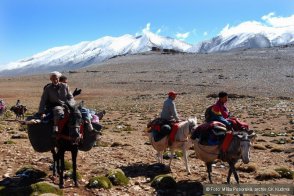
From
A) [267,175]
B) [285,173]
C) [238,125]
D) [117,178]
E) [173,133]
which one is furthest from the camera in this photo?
[173,133]

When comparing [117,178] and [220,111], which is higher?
[220,111]

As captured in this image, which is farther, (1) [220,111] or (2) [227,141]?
(1) [220,111]

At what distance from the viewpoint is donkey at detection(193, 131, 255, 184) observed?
11.9 m

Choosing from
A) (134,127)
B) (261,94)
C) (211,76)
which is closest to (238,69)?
(211,76)

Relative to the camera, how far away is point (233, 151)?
12.2 m

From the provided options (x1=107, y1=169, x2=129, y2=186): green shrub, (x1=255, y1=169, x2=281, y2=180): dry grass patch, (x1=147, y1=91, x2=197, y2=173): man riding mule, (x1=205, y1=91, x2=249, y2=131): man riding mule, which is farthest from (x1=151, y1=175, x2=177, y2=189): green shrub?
(x1=255, y1=169, x2=281, y2=180): dry grass patch

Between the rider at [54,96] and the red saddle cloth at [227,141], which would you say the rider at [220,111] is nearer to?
the red saddle cloth at [227,141]

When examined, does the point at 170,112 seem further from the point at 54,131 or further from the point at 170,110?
the point at 54,131

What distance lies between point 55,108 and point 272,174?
7227 mm

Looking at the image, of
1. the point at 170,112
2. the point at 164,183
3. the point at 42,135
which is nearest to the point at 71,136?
the point at 42,135

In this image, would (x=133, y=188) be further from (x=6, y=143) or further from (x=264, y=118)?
(x=264, y=118)

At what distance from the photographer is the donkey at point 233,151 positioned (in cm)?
1190

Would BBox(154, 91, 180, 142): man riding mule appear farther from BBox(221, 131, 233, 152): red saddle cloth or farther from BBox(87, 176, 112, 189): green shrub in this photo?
BBox(87, 176, 112, 189): green shrub

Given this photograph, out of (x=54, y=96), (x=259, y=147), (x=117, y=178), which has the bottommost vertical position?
(x=259, y=147)
